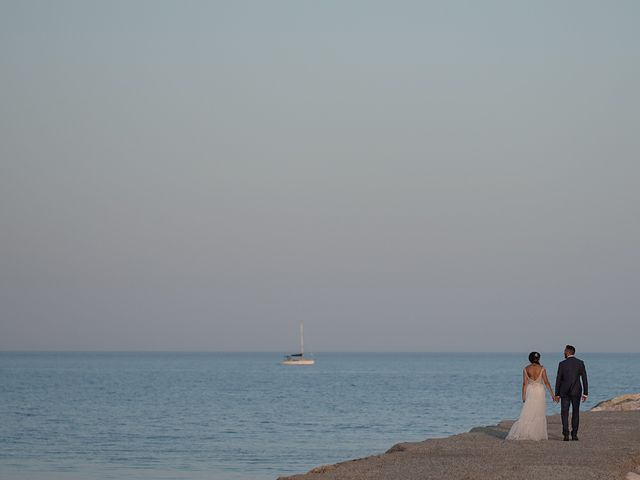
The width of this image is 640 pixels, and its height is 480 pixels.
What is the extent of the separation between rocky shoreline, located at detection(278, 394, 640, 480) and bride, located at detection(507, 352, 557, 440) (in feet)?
1.34

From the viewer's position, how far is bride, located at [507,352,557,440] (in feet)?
86.6

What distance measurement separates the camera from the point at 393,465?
74.3ft

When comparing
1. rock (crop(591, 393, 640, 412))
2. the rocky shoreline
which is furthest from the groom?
rock (crop(591, 393, 640, 412))

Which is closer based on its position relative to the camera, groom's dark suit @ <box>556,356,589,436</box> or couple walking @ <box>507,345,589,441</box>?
couple walking @ <box>507,345,589,441</box>

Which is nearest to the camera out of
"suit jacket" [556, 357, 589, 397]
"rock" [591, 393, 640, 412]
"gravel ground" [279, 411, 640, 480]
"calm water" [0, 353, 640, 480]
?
"gravel ground" [279, 411, 640, 480]

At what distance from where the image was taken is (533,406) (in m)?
26.5

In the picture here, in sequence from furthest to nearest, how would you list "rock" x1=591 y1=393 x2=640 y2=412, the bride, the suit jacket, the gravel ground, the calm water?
"rock" x1=591 y1=393 x2=640 y2=412 → the calm water → the suit jacket → the bride → the gravel ground

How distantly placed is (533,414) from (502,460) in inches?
170

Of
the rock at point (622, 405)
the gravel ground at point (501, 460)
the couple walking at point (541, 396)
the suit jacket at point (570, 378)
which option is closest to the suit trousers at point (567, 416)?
the couple walking at point (541, 396)

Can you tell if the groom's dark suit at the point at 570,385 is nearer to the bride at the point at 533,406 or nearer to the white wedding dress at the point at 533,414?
the bride at the point at 533,406

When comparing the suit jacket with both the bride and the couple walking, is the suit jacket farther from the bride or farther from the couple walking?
the bride

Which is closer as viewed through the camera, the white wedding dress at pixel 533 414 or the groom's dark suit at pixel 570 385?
the white wedding dress at pixel 533 414

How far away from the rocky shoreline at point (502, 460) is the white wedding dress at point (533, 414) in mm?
375

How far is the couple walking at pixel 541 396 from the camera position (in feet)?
86.7
